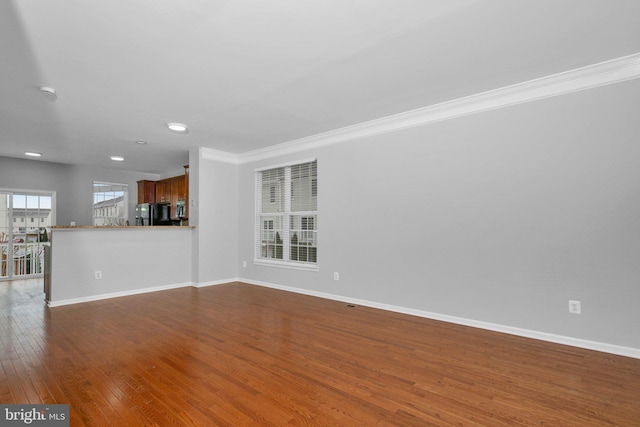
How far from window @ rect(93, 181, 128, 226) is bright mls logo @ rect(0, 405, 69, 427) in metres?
6.71

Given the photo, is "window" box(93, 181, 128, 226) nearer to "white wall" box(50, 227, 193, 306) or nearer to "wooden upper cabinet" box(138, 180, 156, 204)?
"wooden upper cabinet" box(138, 180, 156, 204)

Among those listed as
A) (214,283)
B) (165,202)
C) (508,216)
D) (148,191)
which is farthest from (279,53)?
(148,191)

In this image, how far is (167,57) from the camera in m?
2.64

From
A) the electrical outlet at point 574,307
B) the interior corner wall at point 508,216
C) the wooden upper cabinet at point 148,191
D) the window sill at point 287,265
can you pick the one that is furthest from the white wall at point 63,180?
the electrical outlet at point 574,307

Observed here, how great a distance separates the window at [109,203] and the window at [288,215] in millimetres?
4381

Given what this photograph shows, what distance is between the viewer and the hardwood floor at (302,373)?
1.89m

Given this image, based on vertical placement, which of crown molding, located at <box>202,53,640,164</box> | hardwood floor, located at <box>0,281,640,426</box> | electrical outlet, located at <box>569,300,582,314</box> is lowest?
hardwood floor, located at <box>0,281,640,426</box>

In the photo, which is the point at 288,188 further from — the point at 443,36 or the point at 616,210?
the point at 616,210

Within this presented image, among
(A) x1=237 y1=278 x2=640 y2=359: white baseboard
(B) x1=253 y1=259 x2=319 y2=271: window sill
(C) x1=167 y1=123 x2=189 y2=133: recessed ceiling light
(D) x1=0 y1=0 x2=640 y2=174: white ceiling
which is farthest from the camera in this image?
(B) x1=253 y1=259 x2=319 y2=271: window sill

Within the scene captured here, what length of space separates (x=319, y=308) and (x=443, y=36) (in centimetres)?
339

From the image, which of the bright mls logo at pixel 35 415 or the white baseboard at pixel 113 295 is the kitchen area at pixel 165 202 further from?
the bright mls logo at pixel 35 415

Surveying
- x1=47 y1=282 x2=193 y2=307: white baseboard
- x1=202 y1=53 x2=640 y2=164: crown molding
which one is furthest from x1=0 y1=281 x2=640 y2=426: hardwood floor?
x1=202 y1=53 x2=640 y2=164: crown molding

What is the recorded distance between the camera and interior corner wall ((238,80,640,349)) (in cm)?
279

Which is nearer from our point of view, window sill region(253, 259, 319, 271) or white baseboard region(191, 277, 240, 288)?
window sill region(253, 259, 319, 271)
